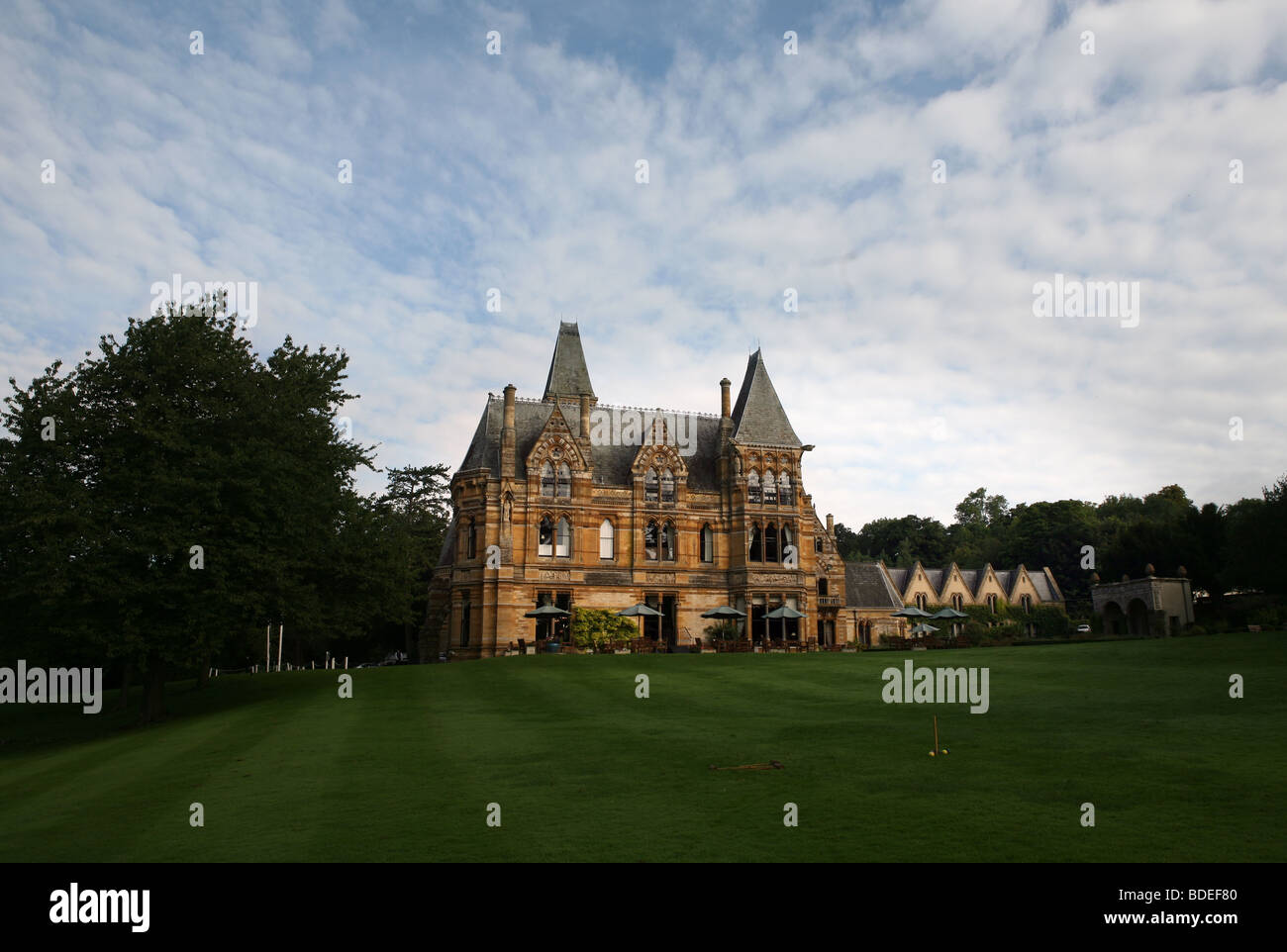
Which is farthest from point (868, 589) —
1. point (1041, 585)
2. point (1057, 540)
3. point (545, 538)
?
point (1057, 540)

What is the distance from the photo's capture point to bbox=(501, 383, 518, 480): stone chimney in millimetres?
55375

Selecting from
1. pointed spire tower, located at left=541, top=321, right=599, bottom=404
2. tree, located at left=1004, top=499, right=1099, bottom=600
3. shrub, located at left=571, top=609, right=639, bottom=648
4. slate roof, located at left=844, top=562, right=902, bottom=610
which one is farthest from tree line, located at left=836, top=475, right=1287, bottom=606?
pointed spire tower, located at left=541, top=321, right=599, bottom=404

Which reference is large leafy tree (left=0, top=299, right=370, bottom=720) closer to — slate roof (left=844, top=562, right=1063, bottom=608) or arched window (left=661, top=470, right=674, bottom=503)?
arched window (left=661, top=470, right=674, bottom=503)

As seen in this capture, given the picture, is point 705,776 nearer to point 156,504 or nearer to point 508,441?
point 156,504

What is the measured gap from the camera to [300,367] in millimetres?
38312

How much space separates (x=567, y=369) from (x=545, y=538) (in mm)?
14885

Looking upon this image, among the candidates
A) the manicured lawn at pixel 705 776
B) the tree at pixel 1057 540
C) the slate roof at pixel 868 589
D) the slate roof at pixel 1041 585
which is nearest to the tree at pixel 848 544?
the tree at pixel 1057 540

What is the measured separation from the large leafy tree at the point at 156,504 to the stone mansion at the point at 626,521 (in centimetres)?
1962

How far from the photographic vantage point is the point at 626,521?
57.7 m

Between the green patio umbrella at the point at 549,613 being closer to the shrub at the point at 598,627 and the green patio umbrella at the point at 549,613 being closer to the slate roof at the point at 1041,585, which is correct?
the shrub at the point at 598,627

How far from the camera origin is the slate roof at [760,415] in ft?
198

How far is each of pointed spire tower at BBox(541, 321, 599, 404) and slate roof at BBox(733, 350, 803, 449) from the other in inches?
414
